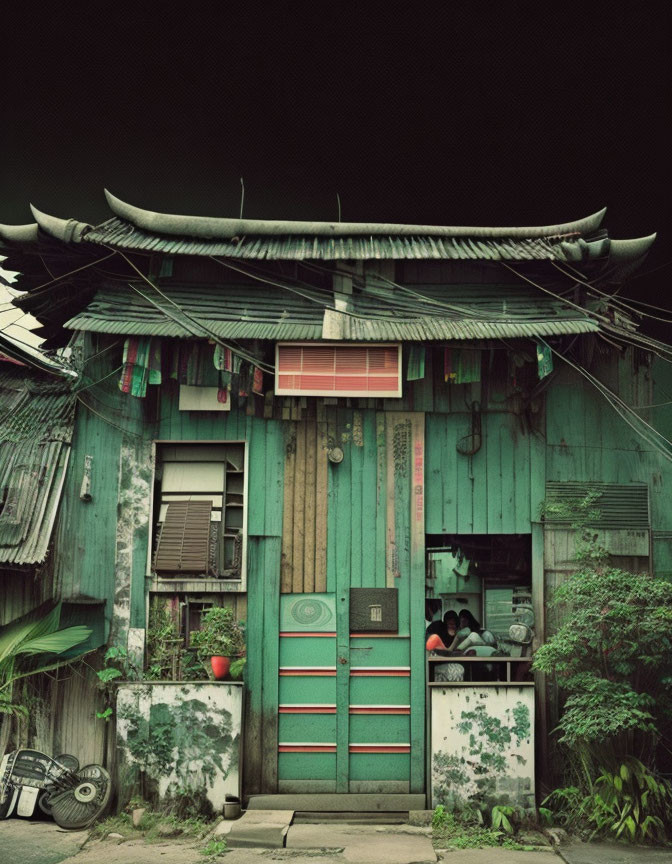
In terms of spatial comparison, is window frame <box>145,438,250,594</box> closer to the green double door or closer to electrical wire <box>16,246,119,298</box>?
the green double door

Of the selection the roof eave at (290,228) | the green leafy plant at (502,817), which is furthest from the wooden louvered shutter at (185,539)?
the green leafy plant at (502,817)

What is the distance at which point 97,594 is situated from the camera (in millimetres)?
10492

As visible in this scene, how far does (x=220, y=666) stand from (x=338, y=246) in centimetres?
543

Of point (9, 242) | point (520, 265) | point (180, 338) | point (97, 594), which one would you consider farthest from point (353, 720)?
point (9, 242)

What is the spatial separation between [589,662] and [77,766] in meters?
6.15

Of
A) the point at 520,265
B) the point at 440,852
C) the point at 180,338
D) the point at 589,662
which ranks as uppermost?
the point at 520,265

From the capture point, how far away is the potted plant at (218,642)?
9.88 metres

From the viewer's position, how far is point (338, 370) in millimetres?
10609

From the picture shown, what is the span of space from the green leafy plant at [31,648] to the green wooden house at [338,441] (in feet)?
2.03

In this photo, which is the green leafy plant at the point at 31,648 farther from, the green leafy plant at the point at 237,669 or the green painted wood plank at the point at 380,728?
the green painted wood plank at the point at 380,728

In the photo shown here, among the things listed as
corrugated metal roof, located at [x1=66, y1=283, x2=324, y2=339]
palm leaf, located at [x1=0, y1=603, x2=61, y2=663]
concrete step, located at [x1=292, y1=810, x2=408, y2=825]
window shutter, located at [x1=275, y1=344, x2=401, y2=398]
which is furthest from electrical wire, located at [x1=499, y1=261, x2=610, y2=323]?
palm leaf, located at [x1=0, y1=603, x2=61, y2=663]

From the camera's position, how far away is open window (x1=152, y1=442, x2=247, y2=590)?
34.2ft

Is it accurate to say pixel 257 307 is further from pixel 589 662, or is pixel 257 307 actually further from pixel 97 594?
pixel 589 662

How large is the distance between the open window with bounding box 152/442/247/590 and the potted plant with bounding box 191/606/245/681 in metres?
0.58
